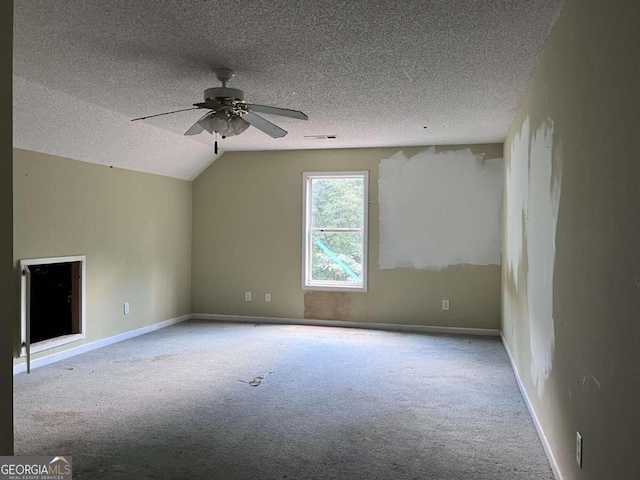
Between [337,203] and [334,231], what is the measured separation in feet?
1.20

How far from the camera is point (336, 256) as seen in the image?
22.0 feet

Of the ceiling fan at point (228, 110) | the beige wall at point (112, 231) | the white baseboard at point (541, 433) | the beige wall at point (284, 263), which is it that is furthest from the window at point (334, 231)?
the ceiling fan at point (228, 110)

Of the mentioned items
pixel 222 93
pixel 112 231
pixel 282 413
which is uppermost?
pixel 222 93

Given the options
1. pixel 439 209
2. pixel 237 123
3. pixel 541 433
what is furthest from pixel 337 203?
pixel 541 433

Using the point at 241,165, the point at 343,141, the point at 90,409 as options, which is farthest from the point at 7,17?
the point at 241,165

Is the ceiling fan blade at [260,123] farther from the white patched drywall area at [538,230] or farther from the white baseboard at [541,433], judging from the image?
the white baseboard at [541,433]

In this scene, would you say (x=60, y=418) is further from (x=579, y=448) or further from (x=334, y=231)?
(x=334, y=231)

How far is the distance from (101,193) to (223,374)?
240 centimetres

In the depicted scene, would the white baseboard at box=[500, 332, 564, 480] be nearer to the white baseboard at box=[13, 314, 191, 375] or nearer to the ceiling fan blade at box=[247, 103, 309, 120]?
the ceiling fan blade at box=[247, 103, 309, 120]

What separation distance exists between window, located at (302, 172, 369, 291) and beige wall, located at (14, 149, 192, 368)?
5.57ft

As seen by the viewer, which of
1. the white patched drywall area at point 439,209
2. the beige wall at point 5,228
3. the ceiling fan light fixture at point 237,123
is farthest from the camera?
the white patched drywall area at point 439,209

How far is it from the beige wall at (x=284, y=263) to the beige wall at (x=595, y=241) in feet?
10.7

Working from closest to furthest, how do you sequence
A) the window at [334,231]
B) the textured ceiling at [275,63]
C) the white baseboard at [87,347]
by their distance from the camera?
1. the textured ceiling at [275,63]
2. the white baseboard at [87,347]
3. the window at [334,231]

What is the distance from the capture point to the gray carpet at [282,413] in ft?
8.86
